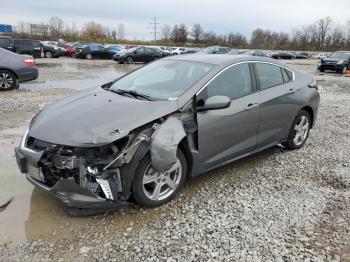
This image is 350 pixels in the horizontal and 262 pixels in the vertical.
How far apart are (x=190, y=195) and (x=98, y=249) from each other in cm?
132

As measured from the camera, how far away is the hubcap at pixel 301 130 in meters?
5.45

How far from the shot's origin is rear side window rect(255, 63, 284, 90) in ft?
15.3

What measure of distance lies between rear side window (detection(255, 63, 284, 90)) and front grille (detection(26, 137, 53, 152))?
2.86 m

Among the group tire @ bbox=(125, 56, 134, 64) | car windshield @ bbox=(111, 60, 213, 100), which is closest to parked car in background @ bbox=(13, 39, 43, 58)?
tire @ bbox=(125, 56, 134, 64)

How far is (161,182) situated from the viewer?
11.7 ft

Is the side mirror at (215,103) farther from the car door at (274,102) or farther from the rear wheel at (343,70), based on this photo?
the rear wheel at (343,70)

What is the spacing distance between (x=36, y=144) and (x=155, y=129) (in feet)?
3.95

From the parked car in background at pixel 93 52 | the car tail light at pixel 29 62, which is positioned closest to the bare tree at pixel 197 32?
the parked car in background at pixel 93 52

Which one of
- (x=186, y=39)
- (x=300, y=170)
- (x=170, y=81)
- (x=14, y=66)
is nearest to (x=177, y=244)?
(x=170, y=81)

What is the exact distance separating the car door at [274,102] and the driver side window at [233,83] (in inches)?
9.1

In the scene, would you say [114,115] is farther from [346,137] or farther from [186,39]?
[186,39]

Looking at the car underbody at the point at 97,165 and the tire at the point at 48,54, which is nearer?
the car underbody at the point at 97,165

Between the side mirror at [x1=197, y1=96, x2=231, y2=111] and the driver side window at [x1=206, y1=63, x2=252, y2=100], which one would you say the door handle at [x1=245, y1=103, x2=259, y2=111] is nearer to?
the driver side window at [x1=206, y1=63, x2=252, y2=100]

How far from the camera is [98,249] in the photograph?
115 inches
